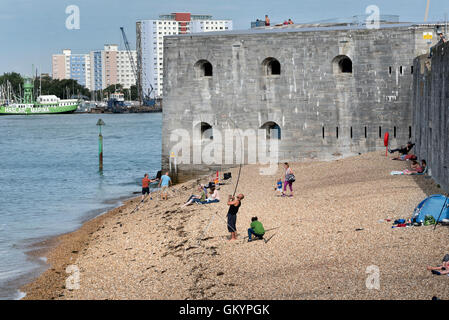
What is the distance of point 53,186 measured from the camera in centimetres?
4009

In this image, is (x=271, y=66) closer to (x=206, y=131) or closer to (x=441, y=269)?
(x=206, y=131)

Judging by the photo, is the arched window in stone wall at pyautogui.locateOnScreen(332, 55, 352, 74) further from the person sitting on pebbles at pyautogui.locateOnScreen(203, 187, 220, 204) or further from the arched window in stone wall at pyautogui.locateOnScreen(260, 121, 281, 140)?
the person sitting on pebbles at pyautogui.locateOnScreen(203, 187, 220, 204)

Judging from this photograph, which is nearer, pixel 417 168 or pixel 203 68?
pixel 417 168

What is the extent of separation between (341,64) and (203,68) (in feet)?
21.5

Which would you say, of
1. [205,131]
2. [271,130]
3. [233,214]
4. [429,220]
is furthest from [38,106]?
[429,220]

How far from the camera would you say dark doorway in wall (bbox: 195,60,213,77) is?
1248 inches

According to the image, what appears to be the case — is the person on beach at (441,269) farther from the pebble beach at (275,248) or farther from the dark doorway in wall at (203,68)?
the dark doorway in wall at (203,68)

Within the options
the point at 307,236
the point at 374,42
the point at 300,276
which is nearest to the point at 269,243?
the point at 307,236

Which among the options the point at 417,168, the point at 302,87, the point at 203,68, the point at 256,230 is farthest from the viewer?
the point at 203,68

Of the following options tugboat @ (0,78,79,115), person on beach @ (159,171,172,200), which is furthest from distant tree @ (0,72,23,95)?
person on beach @ (159,171,172,200)

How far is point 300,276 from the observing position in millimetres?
13836

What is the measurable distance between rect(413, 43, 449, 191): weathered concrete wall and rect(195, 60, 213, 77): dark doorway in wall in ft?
32.7

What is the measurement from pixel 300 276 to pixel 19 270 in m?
10.3
